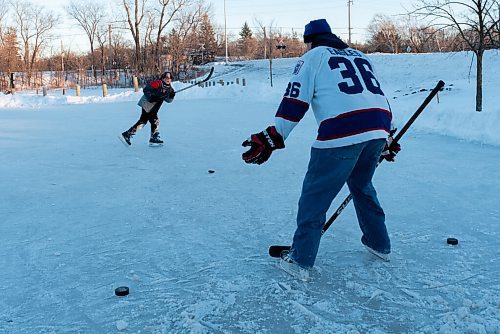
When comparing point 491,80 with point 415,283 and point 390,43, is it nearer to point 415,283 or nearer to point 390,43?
point 415,283

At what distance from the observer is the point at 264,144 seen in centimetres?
282

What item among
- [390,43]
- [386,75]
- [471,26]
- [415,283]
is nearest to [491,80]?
[471,26]

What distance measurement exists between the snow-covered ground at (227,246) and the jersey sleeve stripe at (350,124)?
0.91m

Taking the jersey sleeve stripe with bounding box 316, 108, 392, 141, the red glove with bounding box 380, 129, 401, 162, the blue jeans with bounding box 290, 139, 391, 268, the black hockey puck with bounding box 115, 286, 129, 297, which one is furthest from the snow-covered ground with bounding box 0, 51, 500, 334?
the jersey sleeve stripe with bounding box 316, 108, 392, 141

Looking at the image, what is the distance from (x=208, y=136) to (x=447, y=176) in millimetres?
5141

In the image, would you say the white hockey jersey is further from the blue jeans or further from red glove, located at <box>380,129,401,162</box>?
red glove, located at <box>380,129,401,162</box>

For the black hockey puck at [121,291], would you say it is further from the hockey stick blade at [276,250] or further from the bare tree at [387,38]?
the bare tree at [387,38]

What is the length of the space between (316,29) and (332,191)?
0.96 m

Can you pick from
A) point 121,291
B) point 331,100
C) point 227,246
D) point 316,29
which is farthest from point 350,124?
point 121,291

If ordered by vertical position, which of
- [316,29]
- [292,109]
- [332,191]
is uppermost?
[316,29]

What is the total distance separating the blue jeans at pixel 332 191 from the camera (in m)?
2.84

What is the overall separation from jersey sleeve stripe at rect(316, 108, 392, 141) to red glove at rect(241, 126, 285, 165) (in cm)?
26

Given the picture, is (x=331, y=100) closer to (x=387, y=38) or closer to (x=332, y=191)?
(x=332, y=191)

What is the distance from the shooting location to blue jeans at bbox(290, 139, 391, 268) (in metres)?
2.84
